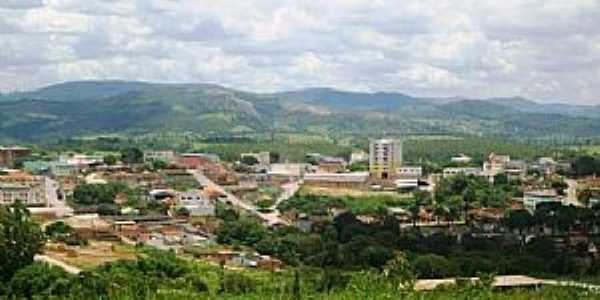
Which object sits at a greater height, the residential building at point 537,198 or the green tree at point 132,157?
the green tree at point 132,157

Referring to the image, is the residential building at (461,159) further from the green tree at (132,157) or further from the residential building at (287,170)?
the green tree at (132,157)

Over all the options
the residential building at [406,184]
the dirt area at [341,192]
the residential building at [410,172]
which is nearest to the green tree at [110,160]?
the dirt area at [341,192]

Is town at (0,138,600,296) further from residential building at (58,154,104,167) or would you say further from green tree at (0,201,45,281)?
green tree at (0,201,45,281)

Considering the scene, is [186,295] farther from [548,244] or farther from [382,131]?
[382,131]

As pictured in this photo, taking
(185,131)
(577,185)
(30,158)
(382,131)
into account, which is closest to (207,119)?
(185,131)

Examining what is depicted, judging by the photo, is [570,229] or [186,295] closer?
[186,295]

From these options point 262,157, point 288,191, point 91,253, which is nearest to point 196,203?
point 288,191
